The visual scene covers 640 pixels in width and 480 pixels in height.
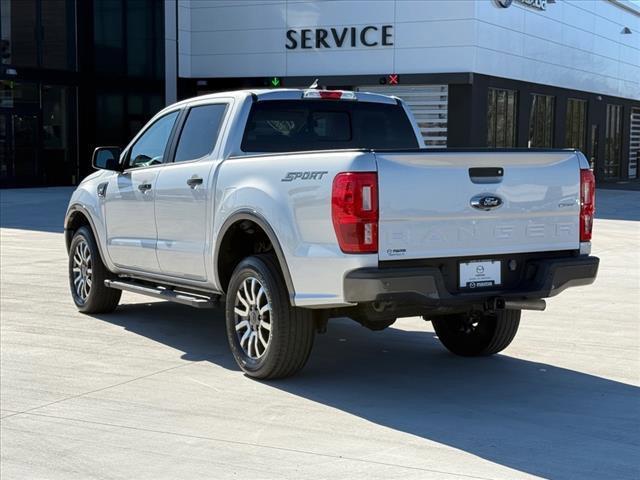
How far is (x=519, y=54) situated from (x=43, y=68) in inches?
622

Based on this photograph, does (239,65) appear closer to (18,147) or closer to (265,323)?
(18,147)

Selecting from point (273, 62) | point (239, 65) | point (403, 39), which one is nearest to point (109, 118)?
point (239, 65)

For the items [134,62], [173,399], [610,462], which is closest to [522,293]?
[610,462]

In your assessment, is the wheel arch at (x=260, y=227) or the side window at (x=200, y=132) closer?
Result: the wheel arch at (x=260, y=227)

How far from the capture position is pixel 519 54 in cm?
3284

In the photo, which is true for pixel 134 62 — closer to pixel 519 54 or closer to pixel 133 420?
pixel 519 54

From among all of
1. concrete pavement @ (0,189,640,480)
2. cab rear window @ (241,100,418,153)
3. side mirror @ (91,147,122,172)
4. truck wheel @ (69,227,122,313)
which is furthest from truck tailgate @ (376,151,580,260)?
truck wheel @ (69,227,122,313)

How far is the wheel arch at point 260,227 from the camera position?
20.5 feet

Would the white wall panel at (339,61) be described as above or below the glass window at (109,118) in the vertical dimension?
above

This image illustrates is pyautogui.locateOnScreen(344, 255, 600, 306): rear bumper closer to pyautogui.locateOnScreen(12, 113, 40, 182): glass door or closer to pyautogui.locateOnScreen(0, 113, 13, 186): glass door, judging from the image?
pyautogui.locateOnScreen(0, 113, 13, 186): glass door

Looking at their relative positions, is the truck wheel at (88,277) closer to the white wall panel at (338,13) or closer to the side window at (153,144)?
the side window at (153,144)

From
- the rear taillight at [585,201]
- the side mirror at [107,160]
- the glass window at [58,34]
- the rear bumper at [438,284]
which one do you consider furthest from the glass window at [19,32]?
the rear bumper at [438,284]

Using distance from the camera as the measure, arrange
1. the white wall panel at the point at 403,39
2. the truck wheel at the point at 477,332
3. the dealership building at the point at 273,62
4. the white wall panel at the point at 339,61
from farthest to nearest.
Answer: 1. the white wall panel at the point at 339,61
2. the white wall panel at the point at 403,39
3. the dealership building at the point at 273,62
4. the truck wheel at the point at 477,332

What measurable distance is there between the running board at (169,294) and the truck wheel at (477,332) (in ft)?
5.87
